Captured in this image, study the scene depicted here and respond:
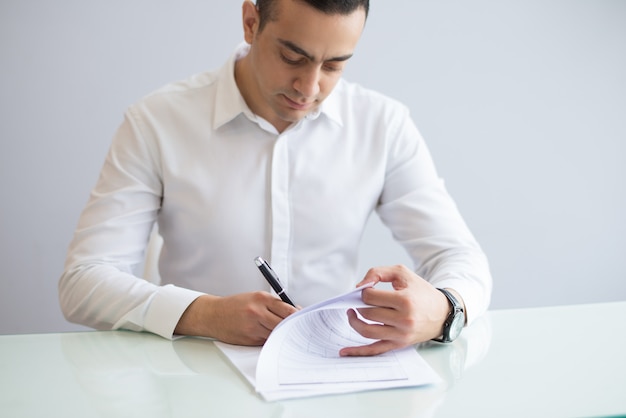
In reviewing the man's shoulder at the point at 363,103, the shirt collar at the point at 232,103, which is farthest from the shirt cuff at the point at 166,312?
the man's shoulder at the point at 363,103

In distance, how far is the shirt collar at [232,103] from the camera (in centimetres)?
171

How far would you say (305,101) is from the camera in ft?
5.11

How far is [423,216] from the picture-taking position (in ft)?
5.70

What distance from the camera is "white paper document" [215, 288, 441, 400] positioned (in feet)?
3.43

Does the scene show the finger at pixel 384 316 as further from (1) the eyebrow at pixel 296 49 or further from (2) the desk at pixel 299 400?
(1) the eyebrow at pixel 296 49

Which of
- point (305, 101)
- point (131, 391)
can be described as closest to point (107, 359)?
point (131, 391)

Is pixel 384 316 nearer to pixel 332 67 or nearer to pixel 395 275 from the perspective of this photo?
pixel 395 275

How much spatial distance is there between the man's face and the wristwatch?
531 millimetres

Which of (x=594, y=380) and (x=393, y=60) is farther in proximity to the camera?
(x=393, y=60)

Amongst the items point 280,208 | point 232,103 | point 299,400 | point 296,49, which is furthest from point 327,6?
point 299,400

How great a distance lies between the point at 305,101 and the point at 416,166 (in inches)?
15.2

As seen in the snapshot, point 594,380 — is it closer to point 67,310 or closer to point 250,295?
point 250,295

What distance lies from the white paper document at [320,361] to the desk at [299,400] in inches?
0.9

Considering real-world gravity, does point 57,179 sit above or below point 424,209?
below
